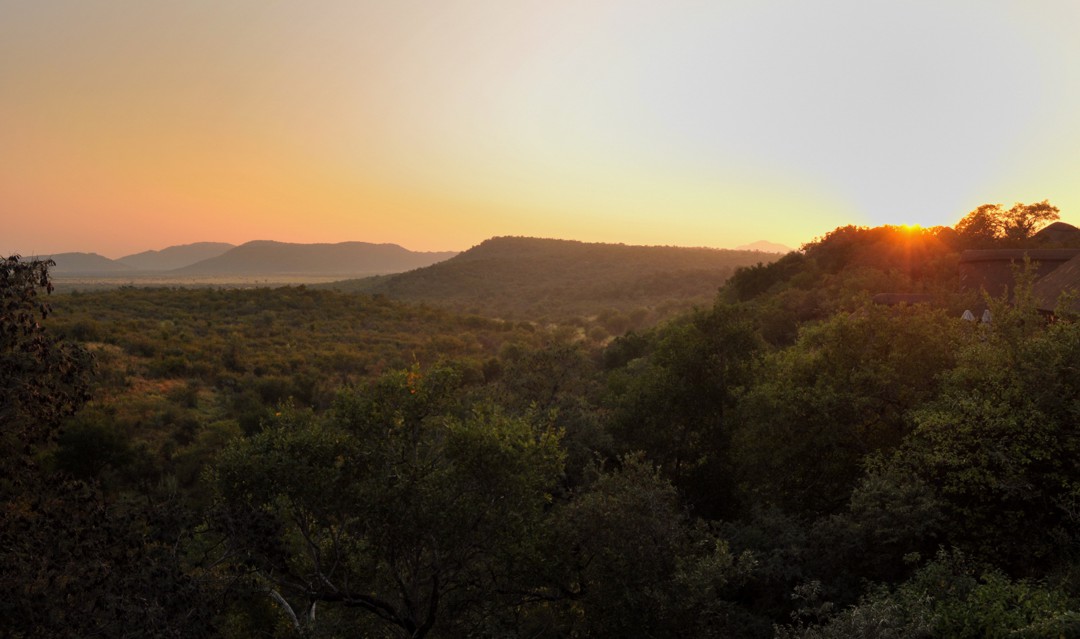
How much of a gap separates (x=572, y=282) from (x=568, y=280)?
3284mm

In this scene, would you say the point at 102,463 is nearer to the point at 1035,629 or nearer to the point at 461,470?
the point at 461,470

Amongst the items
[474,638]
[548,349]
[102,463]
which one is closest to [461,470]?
[474,638]

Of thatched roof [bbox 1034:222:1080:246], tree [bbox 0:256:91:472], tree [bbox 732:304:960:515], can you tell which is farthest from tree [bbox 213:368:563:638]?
thatched roof [bbox 1034:222:1080:246]

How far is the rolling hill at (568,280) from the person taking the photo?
328 feet

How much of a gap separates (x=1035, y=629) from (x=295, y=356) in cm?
4427

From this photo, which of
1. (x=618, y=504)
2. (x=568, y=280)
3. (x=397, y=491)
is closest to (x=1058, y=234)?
(x=618, y=504)

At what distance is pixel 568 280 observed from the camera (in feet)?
431

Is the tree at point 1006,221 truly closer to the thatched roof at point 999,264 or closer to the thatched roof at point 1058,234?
the thatched roof at point 1058,234

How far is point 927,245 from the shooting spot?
49.9 metres

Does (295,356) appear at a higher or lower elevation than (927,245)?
lower

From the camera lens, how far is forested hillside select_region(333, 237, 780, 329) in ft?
313

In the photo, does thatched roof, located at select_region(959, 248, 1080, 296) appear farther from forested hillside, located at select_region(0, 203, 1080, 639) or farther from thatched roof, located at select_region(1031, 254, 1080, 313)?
forested hillside, located at select_region(0, 203, 1080, 639)

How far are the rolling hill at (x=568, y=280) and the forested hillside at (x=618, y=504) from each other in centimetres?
6268

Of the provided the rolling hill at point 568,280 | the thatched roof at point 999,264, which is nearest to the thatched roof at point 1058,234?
the thatched roof at point 999,264
